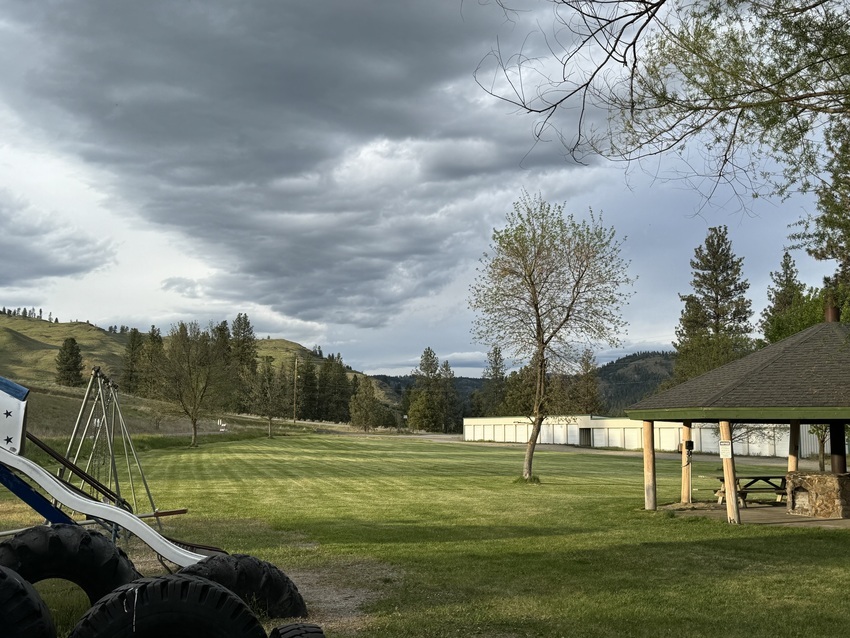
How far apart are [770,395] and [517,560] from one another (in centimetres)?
711

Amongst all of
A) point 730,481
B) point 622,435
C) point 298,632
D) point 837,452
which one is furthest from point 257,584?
point 622,435

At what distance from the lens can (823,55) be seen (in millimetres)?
7859

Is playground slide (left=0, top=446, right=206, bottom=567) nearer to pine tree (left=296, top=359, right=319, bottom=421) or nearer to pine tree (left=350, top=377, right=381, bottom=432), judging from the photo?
pine tree (left=350, top=377, right=381, bottom=432)

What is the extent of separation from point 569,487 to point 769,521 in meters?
10.2

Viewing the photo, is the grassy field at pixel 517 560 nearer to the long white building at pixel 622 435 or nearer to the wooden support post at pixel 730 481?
the wooden support post at pixel 730 481

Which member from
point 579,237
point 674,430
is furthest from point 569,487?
point 674,430

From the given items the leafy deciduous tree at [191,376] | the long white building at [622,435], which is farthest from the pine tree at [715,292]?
the leafy deciduous tree at [191,376]

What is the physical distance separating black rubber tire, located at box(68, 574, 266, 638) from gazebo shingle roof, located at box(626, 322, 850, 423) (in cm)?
1254

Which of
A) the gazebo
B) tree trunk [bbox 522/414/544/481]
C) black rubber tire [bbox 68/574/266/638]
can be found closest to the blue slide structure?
black rubber tire [bbox 68/574/266/638]

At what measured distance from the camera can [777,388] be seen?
1583 centimetres

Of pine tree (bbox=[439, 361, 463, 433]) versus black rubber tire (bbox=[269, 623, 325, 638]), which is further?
pine tree (bbox=[439, 361, 463, 433])

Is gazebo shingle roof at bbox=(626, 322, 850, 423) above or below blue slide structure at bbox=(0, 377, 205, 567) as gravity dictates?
above

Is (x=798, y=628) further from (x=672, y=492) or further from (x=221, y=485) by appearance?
(x=221, y=485)

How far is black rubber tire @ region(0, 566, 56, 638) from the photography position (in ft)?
16.2
